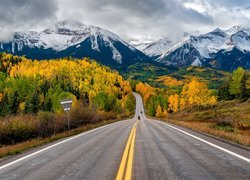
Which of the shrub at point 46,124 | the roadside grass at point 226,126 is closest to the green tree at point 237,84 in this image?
the roadside grass at point 226,126

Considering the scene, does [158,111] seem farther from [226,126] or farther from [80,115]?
[226,126]

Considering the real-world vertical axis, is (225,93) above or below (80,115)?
above

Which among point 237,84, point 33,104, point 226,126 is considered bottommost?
point 226,126

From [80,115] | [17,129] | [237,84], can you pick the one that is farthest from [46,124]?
[237,84]

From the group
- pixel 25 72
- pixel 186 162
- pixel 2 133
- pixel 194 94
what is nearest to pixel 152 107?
pixel 194 94

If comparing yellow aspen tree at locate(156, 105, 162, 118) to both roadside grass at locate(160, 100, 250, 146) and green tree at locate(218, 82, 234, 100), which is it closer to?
green tree at locate(218, 82, 234, 100)

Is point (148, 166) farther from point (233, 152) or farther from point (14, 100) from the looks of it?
point (14, 100)

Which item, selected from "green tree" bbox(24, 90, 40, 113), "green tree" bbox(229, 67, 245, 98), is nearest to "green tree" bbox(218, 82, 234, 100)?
"green tree" bbox(229, 67, 245, 98)

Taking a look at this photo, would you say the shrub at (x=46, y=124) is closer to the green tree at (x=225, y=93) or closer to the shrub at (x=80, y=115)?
the shrub at (x=80, y=115)

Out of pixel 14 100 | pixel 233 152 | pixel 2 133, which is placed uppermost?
pixel 14 100

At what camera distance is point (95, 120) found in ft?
168

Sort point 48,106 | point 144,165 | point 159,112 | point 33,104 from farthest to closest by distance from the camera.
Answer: point 159,112 → point 48,106 → point 33,104 → point 144,165

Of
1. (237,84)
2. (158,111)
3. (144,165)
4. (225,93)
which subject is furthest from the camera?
(158,111)

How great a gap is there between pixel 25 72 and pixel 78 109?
16430cm
